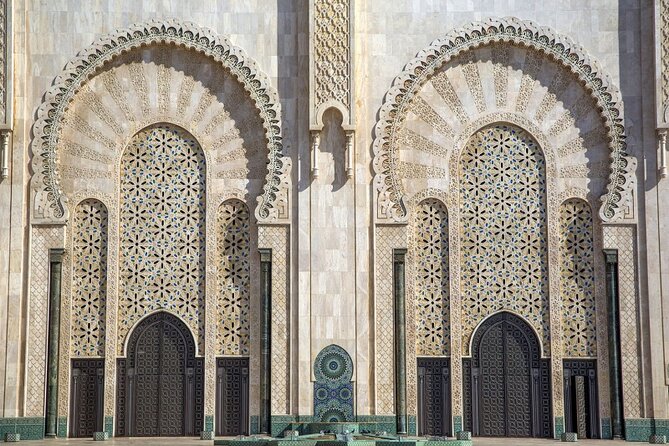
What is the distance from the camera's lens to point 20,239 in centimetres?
1226

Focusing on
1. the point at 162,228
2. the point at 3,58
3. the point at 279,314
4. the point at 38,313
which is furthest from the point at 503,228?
the point at 3,58

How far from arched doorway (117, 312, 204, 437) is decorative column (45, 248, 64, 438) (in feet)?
2.26

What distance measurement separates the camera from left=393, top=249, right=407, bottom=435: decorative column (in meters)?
12.0

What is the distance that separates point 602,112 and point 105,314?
234 inches

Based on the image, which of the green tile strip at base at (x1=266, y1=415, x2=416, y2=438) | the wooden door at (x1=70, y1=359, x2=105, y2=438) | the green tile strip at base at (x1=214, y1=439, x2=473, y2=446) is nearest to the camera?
the green tile strip at base at (x1=214, y1=439, x2=473, y2=446)

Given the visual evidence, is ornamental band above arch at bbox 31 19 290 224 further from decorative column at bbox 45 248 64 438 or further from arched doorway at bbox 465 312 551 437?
arched doorway at bbox 465 312 551 437

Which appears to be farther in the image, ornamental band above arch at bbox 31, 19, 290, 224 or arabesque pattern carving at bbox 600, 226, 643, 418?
ornamental band above arch at bbox 31, 19, 290, 224

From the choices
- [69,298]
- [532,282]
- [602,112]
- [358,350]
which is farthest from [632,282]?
[69,298]

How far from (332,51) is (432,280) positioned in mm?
2762

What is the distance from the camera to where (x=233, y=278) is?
12430 mm

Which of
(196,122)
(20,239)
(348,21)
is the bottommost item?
(20,239)

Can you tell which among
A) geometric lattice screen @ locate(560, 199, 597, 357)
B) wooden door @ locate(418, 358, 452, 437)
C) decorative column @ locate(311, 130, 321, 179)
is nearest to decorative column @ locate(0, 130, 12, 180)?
decorative column @ locate(311, 130, 321, 179)

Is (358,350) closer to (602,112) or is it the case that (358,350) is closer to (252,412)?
(252,412)

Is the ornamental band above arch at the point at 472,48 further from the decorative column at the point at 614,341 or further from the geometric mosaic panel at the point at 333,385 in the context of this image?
the geometric mosaic panel at the point at 333,385
